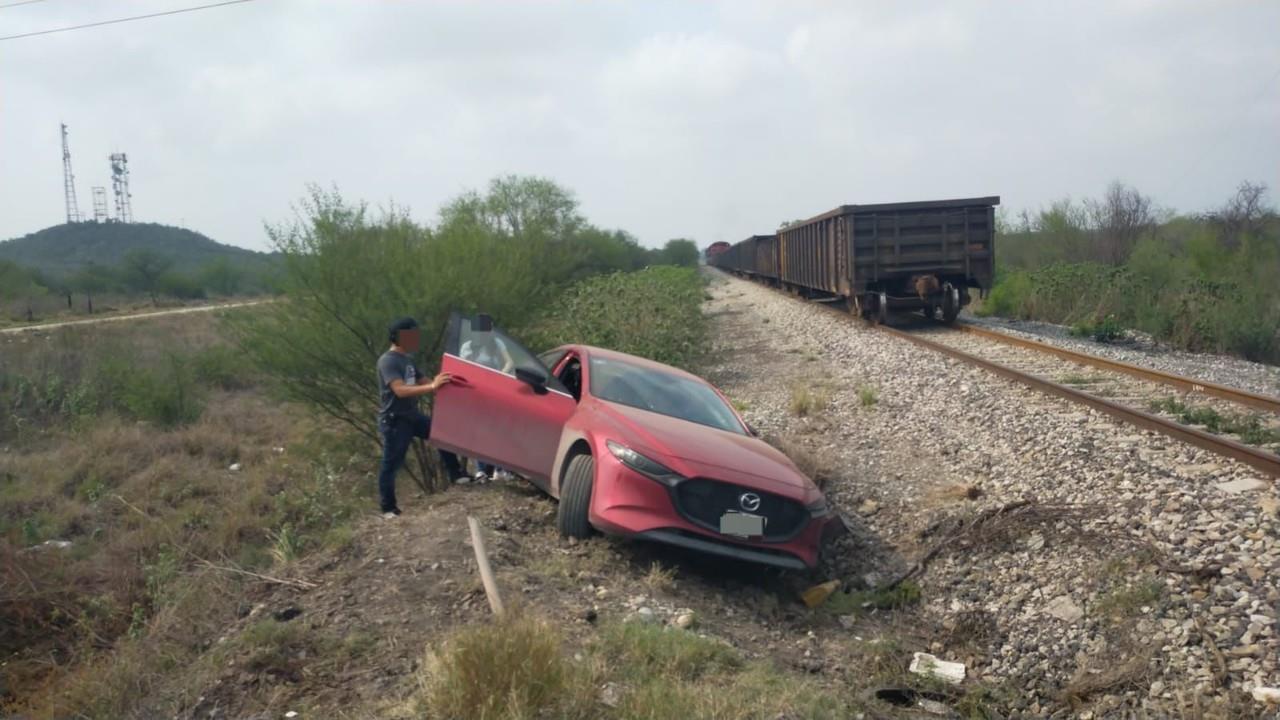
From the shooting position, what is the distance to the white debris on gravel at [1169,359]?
12570 millimetres

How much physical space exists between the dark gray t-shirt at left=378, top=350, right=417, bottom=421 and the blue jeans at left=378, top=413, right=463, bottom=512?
0.07 meters

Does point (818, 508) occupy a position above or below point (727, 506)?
below

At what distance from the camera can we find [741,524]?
252 inches

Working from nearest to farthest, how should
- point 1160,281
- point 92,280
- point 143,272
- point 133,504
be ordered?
1. point 133,504
2. point 1160,281
3. point 92,280
4. point 143,272

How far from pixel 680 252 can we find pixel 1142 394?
9022 centimetres

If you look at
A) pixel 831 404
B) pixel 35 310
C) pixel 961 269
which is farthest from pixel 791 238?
pixel 35 310

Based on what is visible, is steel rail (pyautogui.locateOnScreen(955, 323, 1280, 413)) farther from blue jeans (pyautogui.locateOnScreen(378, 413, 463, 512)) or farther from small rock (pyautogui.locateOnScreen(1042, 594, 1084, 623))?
blue jeans (pyautogui.locateOnScreen(378, 413, 463, 512))

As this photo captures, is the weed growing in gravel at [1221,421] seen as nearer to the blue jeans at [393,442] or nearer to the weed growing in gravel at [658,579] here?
the weed growing in gravel at [658,579]

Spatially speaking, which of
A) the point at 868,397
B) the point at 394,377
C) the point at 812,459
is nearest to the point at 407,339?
the point at 394,377

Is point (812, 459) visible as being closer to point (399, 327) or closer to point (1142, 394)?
point (399, 327)

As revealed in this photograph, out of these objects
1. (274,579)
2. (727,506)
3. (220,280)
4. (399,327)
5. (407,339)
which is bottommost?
(274,579)

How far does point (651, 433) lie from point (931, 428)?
15.1 ft

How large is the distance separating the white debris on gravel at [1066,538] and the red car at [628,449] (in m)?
1.01

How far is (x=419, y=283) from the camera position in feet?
42.4
